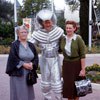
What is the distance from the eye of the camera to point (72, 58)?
3.48 metres

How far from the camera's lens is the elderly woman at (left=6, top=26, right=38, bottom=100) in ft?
10.8

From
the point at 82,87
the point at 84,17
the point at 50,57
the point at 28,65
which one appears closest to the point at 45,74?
the point at 50,57

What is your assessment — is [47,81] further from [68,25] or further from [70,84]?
[68,25]

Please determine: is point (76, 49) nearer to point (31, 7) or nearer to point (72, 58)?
point (72, 58)

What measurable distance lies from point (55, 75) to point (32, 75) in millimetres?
442

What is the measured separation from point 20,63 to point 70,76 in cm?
93

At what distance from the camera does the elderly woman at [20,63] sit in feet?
10.8

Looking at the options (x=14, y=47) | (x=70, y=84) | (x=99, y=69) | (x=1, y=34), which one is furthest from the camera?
(x=1, y=34)

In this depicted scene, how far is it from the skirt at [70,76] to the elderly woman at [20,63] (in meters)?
0.57

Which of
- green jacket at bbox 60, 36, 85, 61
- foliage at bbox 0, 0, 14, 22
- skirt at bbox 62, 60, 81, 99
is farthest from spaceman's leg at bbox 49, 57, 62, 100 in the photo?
foliage at bbox 0, 0, 14, 22

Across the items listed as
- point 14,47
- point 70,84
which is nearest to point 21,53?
point 14,47

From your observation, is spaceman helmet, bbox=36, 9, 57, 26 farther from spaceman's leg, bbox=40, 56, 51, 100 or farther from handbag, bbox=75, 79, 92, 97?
handbag, bbox=75, 79, 92, 97

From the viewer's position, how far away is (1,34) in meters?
21.8

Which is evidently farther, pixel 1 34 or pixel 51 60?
pixel 1 34
